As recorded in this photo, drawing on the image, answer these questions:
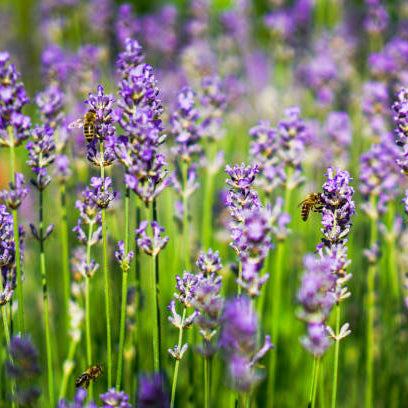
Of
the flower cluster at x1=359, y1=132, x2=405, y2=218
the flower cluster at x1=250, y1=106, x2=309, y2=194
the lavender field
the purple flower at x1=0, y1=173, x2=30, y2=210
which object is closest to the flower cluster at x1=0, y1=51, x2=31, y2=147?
the lavender field

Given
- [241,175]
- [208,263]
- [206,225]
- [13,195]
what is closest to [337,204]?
[241,175]

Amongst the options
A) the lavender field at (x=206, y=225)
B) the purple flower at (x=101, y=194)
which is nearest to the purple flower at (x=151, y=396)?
the lavender field at (x=206, y=225)

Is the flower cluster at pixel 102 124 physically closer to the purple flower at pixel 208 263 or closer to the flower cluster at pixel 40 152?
the flower cluster at pixel 40 152

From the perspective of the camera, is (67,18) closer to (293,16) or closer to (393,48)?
(293,16)

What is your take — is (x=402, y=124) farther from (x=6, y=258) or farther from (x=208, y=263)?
(x=6, y=258)

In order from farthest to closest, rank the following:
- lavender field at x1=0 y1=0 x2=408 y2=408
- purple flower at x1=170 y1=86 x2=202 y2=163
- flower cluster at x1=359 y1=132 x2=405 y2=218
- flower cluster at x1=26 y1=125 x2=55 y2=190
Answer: flower cluster at x1=359 y1=132 x2=405 y2=218, purple flower at x1=170 y1=86 x2=202 y2=163, flower cluster at x1=26 y1=125 x2=55 y2=190, lavender field at x1=0 y1=0 x2=408 y2=408

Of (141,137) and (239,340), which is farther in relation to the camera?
(141,137)

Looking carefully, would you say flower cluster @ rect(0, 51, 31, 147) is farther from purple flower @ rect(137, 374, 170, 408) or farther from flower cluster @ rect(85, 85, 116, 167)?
purple flower @ rect(137, 374, 170, 408)
